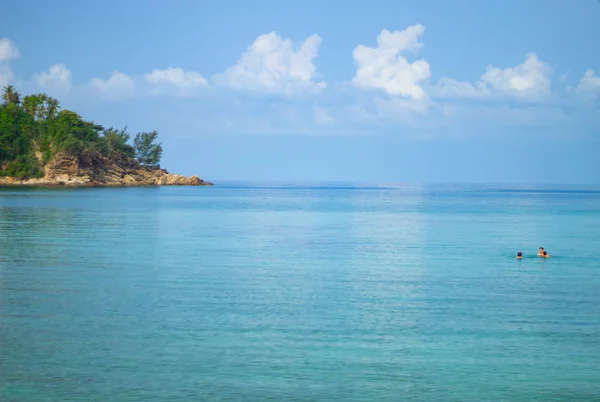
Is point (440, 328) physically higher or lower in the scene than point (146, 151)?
lower

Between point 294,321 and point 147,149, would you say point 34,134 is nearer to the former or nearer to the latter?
point 147,149

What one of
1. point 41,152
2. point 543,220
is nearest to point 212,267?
point 543,220

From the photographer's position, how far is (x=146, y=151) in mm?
183500

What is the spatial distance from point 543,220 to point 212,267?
43242 mm

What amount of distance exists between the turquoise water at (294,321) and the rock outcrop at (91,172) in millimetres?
112353

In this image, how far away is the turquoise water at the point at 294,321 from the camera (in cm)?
1563

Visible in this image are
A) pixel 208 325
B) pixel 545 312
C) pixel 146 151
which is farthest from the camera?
pixel 146 151

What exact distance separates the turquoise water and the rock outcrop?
11235 centimetres

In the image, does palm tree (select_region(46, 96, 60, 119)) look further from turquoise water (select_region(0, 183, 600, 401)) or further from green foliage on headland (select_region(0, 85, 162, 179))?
turquoise water (select_region(0, 183, 600, 401))

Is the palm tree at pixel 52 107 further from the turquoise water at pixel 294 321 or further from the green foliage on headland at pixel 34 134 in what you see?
the turquoise water at pixel 294 321

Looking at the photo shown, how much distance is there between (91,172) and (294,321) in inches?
5591

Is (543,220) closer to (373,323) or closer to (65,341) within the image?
(373,323)

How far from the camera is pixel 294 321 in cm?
2127

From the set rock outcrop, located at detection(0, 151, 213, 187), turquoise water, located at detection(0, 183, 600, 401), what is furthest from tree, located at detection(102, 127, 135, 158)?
turquoise water, located at detection(0, 183, 600, 401)
